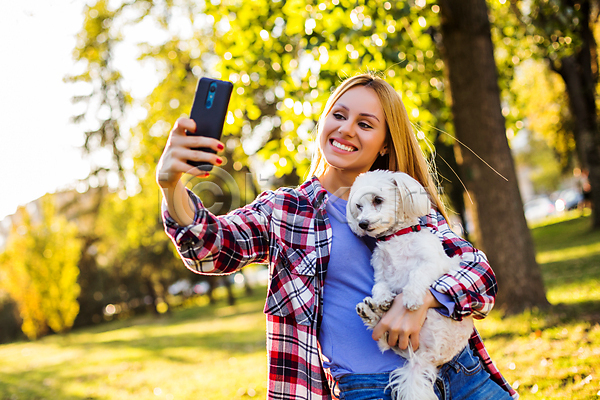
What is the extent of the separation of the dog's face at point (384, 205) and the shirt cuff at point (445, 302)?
1.12 ft

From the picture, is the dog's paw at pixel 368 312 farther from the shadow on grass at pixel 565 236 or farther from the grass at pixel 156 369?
the shadow on grass at pixel 565 236

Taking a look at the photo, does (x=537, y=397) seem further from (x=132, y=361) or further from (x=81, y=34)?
(x=81, y=34)

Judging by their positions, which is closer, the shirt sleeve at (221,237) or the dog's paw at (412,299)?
the shirt sleeve at (221,237)

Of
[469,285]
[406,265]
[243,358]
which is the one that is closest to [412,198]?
[406,265]

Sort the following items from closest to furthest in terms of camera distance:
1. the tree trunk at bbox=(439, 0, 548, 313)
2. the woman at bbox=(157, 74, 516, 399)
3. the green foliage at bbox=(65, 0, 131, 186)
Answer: the woman at bbox=(157, 74, 516, 399), the tree trunk at bbox=(439, 0, 548, 313), the green foliage at bbox=(65, 0, 131, 186)

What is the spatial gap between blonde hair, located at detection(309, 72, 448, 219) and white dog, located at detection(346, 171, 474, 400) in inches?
8.9

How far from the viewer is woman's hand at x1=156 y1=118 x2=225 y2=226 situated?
1.44 m

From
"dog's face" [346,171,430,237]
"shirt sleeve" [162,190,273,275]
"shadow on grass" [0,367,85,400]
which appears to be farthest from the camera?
"shadow on grass" [0,367,85,400]

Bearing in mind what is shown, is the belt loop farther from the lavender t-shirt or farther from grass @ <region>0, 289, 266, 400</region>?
grass @ <region>0, 289, 266, 400</region>

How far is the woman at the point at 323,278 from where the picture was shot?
1677mm

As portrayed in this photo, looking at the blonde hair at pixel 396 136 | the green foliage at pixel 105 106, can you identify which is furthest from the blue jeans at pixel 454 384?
the green foliage at pixel 105 106

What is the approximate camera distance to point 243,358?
28.7 ft

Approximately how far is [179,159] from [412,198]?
1.02 m

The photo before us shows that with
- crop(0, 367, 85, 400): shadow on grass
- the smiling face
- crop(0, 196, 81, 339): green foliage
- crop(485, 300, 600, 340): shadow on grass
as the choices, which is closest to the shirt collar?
the smiling face
